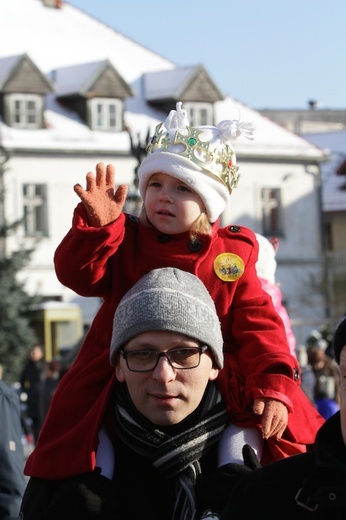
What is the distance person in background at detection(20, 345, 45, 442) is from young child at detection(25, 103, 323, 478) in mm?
16956

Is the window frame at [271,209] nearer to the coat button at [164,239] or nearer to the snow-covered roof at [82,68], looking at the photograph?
the snow-covered roof at [82,68]

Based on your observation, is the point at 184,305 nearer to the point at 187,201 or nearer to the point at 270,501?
the point at 187,201

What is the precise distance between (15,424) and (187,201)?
2598mm

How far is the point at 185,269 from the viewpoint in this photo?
448 cm

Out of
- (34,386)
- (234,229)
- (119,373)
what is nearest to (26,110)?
(34,386)

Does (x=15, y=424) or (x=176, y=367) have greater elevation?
(x=176, y=367)

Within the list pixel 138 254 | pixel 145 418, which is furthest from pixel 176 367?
pixel 138 254

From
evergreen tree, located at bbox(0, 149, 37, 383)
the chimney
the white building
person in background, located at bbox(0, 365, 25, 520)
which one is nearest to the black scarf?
person in background, located at bbox(0, 365, 25, 520)

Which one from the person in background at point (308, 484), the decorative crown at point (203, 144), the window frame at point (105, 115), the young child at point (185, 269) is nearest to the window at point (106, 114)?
the window frame at point (105, 115)

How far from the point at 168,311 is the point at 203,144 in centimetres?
81

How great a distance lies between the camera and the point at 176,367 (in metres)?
4.07

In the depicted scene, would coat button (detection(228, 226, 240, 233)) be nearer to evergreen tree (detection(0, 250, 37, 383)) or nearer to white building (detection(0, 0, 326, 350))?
evergreen tree (detection(0, 250, 37, 383))

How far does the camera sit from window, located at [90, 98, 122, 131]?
44125mm

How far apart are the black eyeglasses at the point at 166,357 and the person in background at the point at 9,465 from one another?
2.50 m
